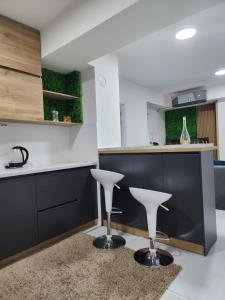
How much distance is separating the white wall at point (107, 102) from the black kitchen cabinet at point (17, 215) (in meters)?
1.16

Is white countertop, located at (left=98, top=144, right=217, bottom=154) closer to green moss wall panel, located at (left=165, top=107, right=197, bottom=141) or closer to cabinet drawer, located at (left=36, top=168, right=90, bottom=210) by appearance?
cabinet drawer, located at (left=36, top=168, right=90, bottom=210)

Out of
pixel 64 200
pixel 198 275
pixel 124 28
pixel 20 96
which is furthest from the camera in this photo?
pixel 64 200

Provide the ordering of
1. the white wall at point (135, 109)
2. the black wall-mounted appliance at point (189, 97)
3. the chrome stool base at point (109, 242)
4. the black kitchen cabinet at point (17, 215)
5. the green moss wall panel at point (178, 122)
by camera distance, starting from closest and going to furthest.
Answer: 1. the black kitchen cabinet at point (17, 215)
2. the chrome stool base at point (109, 242)
3. the white wall at point (135, 109)
4. the black wall-mounted appliance at point (189, 97)
5. the green moss wall panel at point (178, 122)

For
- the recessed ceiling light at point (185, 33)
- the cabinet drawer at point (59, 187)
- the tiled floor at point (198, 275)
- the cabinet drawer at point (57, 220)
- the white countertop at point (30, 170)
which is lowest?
the tiled floor at point (198, 275)

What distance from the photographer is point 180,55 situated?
329cm

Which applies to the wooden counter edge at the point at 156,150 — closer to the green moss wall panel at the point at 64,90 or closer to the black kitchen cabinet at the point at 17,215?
the green moss wall panel at the point at 64,90

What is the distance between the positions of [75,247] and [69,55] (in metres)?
2.18

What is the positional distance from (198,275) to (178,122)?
5.06m

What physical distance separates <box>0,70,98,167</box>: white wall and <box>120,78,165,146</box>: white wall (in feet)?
4.93

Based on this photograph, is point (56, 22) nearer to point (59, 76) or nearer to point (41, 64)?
point (41, 64)

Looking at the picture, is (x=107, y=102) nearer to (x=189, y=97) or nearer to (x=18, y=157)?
(x=18, y=157)

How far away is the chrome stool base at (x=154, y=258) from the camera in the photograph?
1.82 m

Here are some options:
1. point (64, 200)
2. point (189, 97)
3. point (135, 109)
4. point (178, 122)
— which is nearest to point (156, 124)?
point (178, 122)

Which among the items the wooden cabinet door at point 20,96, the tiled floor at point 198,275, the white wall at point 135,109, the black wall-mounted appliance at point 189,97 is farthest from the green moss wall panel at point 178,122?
the wooden cabinet door at point 20,96
